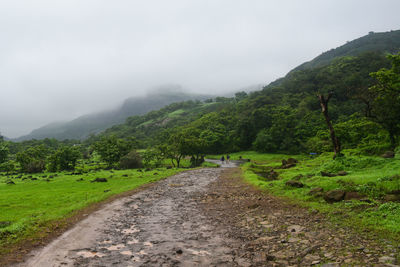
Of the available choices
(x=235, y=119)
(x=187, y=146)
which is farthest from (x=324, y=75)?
(x=187, y=146)

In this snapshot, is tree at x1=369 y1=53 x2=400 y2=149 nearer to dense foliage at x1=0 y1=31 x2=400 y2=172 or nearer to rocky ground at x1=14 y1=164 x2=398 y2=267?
dense foliage at x1=0 y1=31 x2=400 y2=172

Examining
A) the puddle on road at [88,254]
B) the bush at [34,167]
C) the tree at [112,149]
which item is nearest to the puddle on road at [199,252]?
the puddle on road at [88,254]

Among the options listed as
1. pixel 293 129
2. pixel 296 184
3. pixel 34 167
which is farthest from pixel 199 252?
pixel 293 129

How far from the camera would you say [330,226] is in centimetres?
1079

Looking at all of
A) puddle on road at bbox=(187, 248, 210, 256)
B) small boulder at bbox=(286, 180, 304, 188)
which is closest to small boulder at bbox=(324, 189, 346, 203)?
small boulder at bbox=(286, 180, 304, 188)

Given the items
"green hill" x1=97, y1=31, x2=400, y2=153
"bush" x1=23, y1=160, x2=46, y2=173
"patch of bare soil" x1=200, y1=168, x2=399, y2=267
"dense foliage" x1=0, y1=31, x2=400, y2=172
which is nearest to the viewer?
"patch of bare soil" x1=200, y1=168, x2=399, y2=267

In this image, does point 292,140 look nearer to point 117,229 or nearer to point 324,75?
point 324,75

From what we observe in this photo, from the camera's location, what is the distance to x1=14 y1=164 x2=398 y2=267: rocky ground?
28.0ft

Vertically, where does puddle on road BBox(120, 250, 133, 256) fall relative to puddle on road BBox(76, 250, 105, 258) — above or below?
below

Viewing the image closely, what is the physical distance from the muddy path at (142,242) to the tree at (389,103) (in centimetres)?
2931

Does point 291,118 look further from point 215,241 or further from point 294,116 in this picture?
point 215,241

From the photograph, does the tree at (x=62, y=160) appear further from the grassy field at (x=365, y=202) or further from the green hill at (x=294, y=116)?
the grassy field at (x=365, y=202)

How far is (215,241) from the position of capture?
38.0 feet

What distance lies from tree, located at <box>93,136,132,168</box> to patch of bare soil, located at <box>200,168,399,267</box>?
7399 cm
